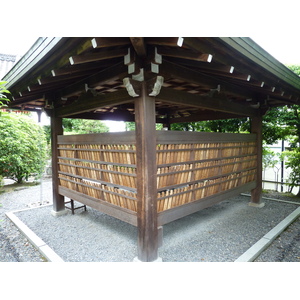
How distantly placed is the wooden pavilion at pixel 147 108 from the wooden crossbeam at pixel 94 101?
2cm

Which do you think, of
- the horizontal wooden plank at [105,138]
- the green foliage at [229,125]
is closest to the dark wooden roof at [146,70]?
the horizontal wooden plank at [105,138]

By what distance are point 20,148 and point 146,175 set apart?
274 inches

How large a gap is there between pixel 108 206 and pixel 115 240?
696 mm

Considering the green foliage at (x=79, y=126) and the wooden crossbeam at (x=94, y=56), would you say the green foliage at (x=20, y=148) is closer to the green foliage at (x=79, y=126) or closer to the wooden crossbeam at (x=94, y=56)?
the green foliage at (x=79, y=126)

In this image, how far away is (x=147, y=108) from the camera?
105 inches

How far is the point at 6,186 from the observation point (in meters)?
8.34

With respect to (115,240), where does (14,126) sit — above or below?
above

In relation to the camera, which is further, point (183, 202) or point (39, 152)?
point (39, 152)

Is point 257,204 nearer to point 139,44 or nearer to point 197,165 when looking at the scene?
point 197,165

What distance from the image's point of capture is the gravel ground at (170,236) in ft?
10.4

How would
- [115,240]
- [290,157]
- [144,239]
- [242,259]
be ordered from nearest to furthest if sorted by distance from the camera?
[144,239] < [242,259] < [115,240] < [290,157]

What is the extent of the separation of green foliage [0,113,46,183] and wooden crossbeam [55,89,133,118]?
410 centimetres

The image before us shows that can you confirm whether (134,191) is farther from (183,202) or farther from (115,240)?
(115,240)

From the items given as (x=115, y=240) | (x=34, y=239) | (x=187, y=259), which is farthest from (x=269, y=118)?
(x=34, y=239)
